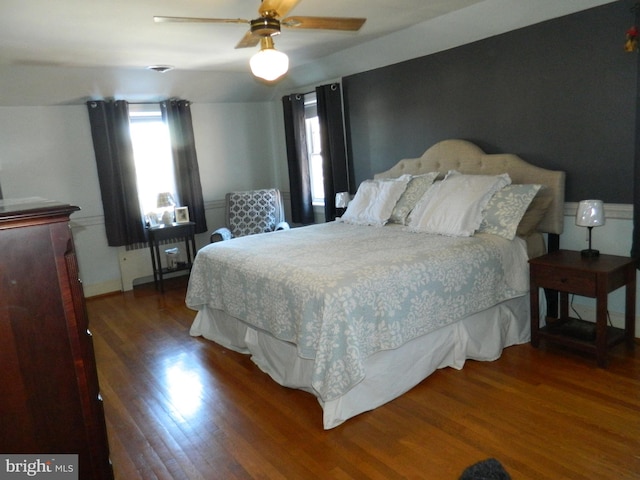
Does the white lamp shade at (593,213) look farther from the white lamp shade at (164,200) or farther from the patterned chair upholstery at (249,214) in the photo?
the white lamp shade at (164,200)

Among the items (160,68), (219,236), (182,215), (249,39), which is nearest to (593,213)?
(249,39)

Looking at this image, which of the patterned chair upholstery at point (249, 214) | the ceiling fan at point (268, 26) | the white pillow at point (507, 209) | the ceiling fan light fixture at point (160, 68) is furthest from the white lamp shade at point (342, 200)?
the ceiling fan at point (268, 26)

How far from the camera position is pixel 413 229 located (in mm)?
3436

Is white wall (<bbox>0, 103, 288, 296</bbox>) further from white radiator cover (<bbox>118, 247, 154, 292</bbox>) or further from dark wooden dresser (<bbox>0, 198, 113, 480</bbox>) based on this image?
dark wooden dresser (<bbox>0, 198, 113, 480</bbox>)

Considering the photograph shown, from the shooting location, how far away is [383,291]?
2461 millimetres

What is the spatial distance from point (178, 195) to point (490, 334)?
153 inches

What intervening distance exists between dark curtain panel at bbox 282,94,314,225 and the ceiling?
314 mm

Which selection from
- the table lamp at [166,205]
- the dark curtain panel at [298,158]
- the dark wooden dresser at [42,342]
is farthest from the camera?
the dark curtain panel at [298,158]

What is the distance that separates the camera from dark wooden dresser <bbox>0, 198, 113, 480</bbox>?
126 centimetres

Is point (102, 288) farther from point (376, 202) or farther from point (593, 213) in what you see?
point (593, 213)

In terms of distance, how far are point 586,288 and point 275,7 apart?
2.31 metres

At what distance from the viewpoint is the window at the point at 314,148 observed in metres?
5.45

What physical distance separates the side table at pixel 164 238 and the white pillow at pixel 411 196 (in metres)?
2.56

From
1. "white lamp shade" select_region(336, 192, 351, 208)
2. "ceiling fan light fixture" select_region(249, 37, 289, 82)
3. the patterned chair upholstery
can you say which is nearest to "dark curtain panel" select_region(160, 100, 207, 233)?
the patterned chair upholstery
